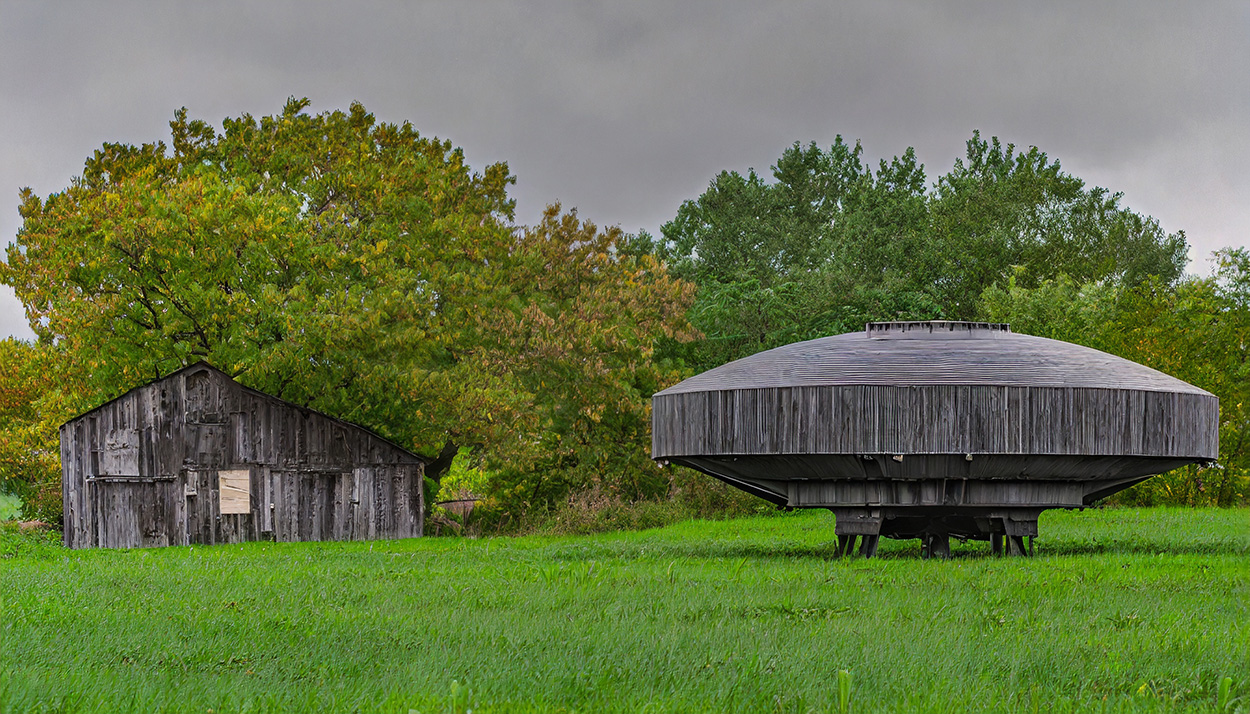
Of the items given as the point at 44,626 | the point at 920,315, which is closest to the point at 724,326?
the point at 920,315

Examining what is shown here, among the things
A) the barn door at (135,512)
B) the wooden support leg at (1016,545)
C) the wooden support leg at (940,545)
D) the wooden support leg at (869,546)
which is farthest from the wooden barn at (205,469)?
the wooden support leg at (1016,545)

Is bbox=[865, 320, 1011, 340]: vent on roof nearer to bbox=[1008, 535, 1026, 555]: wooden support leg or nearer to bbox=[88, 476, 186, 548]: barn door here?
bbox=[1008, 535, 1026, 555]: wooden support leg

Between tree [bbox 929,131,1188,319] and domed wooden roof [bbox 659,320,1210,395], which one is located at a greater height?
tree [bbox 929,131,1188,319]

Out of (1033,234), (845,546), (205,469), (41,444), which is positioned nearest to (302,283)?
(205,469)

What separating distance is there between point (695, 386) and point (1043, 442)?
5.46m

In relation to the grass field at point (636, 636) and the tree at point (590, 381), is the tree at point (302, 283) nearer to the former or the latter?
the tree at point (590, 381)

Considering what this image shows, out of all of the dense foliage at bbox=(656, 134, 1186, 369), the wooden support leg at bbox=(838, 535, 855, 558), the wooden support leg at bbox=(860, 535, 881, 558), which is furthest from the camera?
the dense foliage at bbox=(656, 134, 1186, 369)

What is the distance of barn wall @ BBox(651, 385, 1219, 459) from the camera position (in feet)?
61.0

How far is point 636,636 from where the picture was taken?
10062 mm

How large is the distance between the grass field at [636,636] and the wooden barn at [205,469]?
1509 centimetres

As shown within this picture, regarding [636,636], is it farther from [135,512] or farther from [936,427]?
[135,512]

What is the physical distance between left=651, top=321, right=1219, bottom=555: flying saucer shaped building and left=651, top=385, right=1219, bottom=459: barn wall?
0.07 ft

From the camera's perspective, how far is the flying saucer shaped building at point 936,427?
733 inches

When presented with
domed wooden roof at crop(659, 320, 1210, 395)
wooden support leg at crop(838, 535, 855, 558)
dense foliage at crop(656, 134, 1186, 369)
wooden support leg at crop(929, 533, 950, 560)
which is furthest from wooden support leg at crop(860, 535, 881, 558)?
dense foliage at crop(656, 134, 1186, 369)
